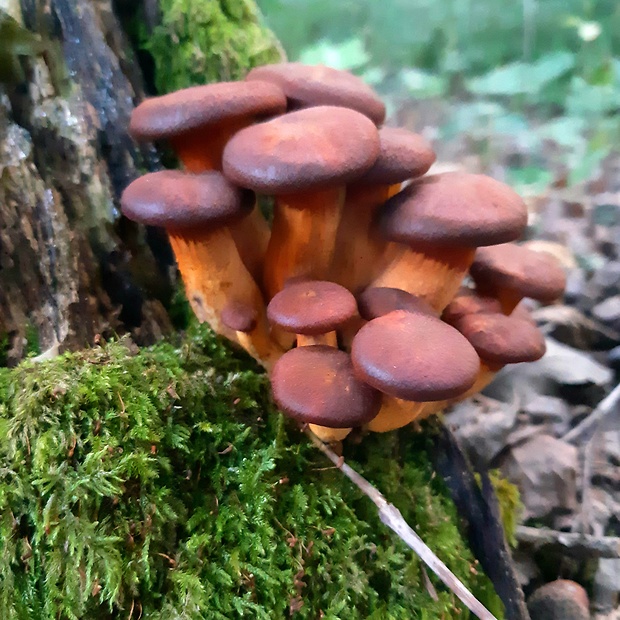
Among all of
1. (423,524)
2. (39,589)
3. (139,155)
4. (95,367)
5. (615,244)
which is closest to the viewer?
(39,589)

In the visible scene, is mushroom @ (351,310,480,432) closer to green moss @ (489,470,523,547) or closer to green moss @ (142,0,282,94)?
green moss @ (489,470,523,547)

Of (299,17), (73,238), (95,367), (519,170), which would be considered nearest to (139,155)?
(73,238)

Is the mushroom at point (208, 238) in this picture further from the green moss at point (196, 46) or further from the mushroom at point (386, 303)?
the green moss at point (196, 46)

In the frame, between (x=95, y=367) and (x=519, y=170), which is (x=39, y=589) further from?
(x=519, y=170)

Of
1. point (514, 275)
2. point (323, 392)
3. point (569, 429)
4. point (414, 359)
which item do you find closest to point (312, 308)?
point (323, 392)

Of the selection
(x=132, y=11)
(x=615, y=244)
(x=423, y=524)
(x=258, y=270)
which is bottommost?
(x=615, y=244)

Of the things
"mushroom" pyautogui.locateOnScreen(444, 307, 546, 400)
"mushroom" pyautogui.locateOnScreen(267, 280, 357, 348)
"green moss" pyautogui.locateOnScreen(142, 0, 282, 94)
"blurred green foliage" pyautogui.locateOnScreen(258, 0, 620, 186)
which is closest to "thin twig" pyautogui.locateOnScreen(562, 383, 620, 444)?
"mushroom" pyautogui.locateOnScreen(444, 307, 546, 400)
